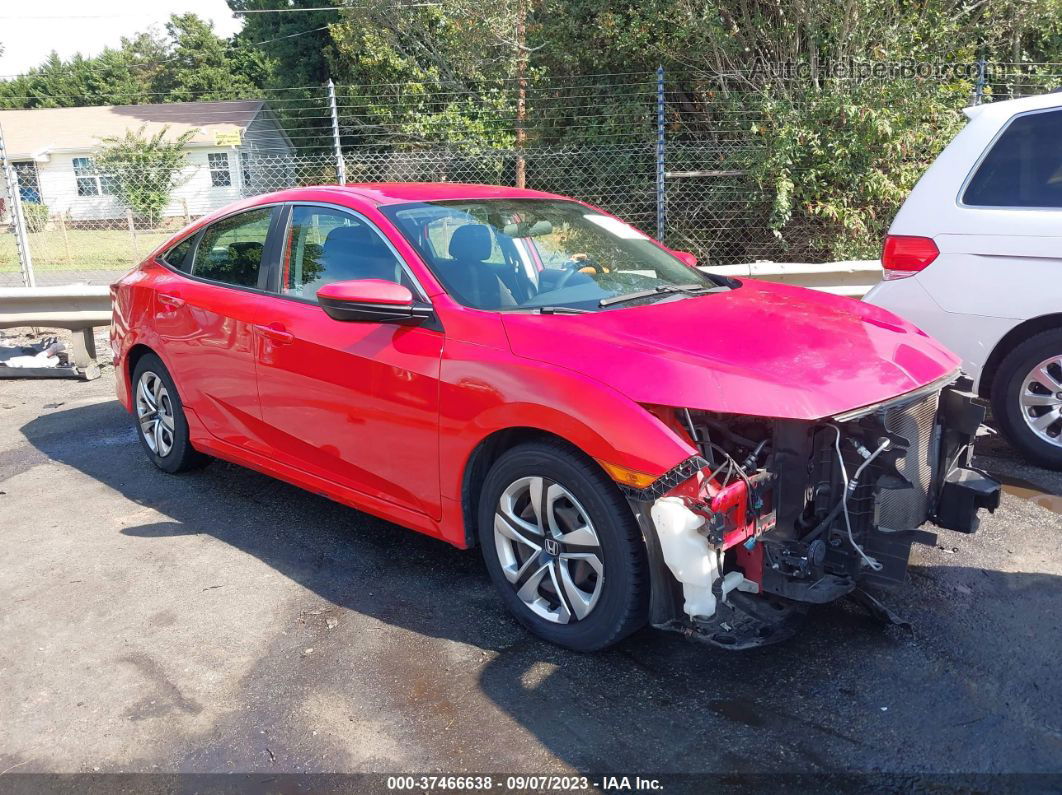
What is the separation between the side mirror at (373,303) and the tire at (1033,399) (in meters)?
3.35

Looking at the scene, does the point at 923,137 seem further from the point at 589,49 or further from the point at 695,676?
the point at 695,676

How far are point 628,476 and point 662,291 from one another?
1327 millimetres

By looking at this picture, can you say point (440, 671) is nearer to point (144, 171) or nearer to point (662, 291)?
point (662, 291)

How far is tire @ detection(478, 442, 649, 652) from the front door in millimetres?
377

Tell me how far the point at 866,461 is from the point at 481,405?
1.37m

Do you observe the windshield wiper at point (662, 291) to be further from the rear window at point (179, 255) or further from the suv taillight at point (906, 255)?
the rear window at point (179, 255)

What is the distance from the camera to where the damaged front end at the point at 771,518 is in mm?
2805

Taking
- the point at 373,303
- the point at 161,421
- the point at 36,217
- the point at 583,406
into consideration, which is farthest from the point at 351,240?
the point at 36,217

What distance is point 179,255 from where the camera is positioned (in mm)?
5207

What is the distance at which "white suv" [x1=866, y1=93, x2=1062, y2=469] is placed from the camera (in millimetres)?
4734

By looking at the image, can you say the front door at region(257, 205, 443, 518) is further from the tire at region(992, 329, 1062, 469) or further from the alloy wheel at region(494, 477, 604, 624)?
the tire at region(992, 329, 1062, 469)

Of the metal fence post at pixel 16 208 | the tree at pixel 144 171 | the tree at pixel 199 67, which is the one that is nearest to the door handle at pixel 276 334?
the metal fence post at pixel 16 208

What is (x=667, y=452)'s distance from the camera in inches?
111

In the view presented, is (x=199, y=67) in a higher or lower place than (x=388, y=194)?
higher
